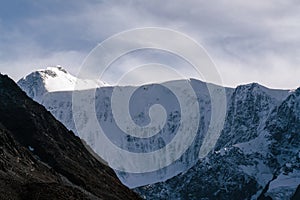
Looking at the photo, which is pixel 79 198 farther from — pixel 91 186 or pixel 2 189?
pixel 91 186

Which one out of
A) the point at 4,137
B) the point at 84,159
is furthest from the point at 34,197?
the point at 84,159

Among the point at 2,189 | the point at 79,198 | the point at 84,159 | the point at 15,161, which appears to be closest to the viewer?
the point at 2,189

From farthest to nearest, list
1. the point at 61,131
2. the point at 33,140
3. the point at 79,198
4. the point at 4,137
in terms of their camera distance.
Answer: the point at 61,131 → the point at 33,140 → the point at 4,137 → the point at 79,198

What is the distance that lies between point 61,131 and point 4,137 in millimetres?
44882

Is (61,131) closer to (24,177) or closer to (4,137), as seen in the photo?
(4,137)

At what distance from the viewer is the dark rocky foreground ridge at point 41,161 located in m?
92.0

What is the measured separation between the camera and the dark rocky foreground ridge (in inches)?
3622

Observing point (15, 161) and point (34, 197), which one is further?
point (15, 161)

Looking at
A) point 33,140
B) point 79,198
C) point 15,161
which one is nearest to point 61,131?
point 33,140

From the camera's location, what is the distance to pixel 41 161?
12825 centimetres

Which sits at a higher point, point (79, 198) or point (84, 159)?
point (84, 159)

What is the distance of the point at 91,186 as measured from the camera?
127 meters

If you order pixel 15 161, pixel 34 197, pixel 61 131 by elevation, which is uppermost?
pixel 61 131

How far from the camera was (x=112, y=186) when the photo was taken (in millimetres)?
139625
